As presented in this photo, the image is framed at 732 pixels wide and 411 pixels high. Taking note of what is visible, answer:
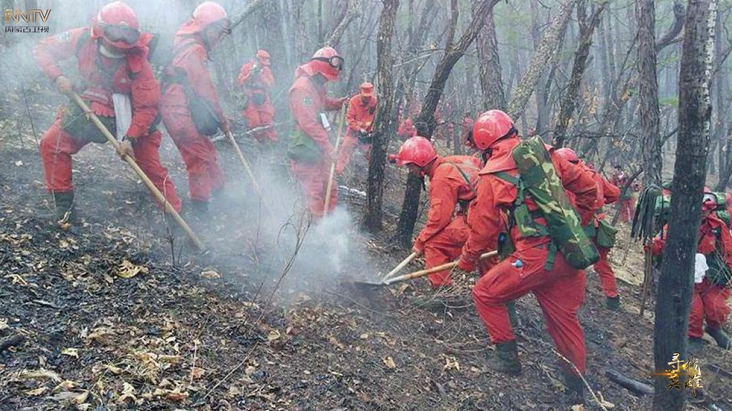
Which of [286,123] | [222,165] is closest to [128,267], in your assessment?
[222,165]

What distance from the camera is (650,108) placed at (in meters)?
7.55

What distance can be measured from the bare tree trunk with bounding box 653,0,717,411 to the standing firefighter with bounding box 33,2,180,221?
4159mm

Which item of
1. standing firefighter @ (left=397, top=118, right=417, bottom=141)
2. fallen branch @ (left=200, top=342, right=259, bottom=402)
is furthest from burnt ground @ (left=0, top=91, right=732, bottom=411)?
standing firefighter @ (left=397, top=118, right=417, bottom=141)

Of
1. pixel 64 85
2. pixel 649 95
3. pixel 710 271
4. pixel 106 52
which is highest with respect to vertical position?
pixel 106 52

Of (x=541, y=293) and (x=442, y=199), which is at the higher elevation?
(x=442, y=199)

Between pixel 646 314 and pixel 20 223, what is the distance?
303 inches

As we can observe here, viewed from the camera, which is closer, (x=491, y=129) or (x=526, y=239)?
(x=526, y=239)

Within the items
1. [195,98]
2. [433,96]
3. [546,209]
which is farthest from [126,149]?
[546,209]

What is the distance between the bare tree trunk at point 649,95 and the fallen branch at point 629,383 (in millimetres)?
3060

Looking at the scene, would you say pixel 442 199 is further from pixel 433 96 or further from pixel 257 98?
pixel 257 98

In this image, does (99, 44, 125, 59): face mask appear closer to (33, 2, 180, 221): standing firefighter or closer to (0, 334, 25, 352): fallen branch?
(33, 2, 180, 221): standing firefighter

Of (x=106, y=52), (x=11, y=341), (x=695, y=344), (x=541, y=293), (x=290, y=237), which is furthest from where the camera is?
(x=695, y=344)

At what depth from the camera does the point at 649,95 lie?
7.53 metres

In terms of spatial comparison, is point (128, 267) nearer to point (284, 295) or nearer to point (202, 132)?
point (284, 295)
